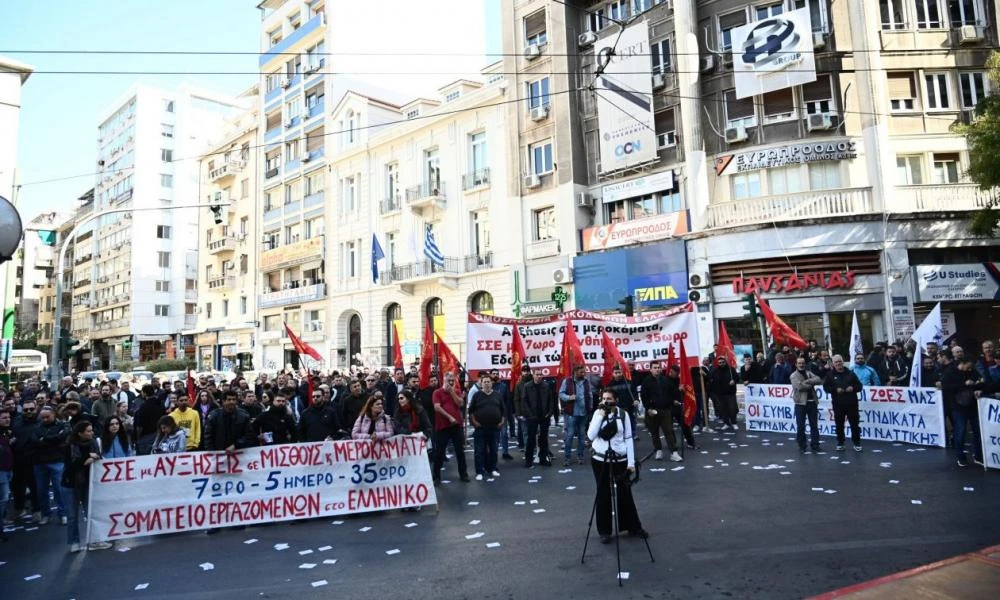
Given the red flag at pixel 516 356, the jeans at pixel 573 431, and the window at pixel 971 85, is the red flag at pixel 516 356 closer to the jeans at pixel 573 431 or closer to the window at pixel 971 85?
the jeans at pixel 573 431

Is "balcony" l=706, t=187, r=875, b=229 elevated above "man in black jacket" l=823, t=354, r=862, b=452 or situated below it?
above

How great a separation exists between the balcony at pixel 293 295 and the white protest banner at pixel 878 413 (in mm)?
28231

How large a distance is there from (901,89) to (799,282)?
8.01m

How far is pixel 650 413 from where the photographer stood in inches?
443

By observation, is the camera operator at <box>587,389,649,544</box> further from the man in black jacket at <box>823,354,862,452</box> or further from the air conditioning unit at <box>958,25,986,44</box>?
the air conditioning unit at <box>958,25,986,44</box>

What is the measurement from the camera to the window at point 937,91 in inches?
899

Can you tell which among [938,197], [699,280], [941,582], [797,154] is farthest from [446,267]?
[941,582]

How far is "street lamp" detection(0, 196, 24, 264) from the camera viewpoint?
13.2 ft

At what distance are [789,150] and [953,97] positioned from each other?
606cm

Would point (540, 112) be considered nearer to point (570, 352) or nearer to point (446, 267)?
point (446, 267)

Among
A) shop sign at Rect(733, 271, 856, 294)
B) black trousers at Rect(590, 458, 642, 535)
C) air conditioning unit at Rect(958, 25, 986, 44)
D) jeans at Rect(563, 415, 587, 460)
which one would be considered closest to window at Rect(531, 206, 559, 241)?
shop sign at Rect(733, 271, 856, 294)

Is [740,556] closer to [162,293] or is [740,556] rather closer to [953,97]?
[953,97]

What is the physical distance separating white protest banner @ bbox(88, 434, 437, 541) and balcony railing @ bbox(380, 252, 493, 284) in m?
21.7

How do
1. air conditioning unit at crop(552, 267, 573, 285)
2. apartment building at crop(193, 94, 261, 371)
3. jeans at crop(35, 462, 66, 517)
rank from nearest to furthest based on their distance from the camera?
1. jeans at crop(35, 462, 66, 517)
2. air conditioning unit at crop(552, 267, 573, 285)
3. apartment building at crop(193, 94, 261, 371)
